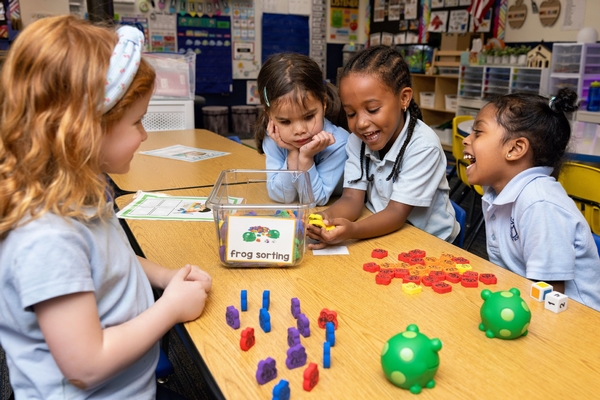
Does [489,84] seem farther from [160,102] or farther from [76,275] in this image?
[76,275]

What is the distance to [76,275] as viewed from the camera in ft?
2.21

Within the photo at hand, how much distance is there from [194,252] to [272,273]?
217 millimetres

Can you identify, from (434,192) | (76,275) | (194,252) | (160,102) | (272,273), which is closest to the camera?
(76,275)

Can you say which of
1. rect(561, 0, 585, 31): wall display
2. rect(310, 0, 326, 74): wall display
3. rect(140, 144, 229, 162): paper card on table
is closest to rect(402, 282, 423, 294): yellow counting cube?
rect(140, 144, 229, 162): paper card on table

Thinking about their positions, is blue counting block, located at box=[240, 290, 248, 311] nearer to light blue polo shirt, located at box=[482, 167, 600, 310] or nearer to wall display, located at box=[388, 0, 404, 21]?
light blue polo shirt, located at box=[482, 167, 600, 310]

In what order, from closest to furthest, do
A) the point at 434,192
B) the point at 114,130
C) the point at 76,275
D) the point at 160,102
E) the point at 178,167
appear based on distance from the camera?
1. the point at 76,275
2. the point at 114,130
3. the point at 434,192
4. the point at 178,167
5. the point at 160,102

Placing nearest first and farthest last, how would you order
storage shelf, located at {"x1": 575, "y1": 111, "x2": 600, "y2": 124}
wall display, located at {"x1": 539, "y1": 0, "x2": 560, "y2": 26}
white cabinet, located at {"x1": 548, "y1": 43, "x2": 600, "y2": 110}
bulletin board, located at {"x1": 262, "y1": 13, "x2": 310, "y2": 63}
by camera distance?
storage shelf, located at {"x1": 575, "y1": 111, "x2": 600, "y2": 124}, white cabinet, located at {"x1": 548, "y1": 43, "x2": 600, "y2": 110}, wall display, located at {"x1": 539, "y1": 0, "x2": 560, "y2": 26}, bulletin board, located at {"x1": 262, "y1": 13, "x2": 310, "y2": 63}

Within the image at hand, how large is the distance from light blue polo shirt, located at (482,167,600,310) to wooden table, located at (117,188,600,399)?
5.6 inches

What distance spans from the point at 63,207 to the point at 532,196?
0.99 meters

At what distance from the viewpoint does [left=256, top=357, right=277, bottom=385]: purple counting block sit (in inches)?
27.2

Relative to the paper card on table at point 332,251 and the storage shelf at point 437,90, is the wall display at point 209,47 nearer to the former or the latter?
the storage shelf at point 437,90

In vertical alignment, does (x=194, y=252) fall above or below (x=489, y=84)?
below

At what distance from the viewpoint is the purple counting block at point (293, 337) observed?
2.53 ft

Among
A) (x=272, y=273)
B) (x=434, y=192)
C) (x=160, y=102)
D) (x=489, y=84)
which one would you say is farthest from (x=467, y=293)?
(x=489, y=84)
